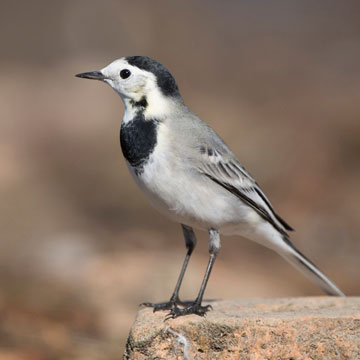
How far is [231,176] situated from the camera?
19.9 ft

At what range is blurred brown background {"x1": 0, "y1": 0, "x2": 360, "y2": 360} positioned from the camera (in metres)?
10.2

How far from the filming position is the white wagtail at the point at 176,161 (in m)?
5.59

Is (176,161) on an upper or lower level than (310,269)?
lower

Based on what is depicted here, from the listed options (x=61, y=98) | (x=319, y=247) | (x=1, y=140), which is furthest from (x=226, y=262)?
(x=61, y=98)

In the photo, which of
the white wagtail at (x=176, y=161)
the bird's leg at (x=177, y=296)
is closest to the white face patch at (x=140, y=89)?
the white wagtail at (x=176, y=161)

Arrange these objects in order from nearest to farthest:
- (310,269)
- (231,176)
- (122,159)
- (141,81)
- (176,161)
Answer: (176,161) < (141,81) < (231,176) < (310,269) < (122,159)

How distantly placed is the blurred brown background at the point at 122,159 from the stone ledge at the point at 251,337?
2.69m

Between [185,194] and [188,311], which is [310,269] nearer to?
[188,311]

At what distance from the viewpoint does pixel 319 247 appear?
13.2m

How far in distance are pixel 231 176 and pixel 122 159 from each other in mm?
11514

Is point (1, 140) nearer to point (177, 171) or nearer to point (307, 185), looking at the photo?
point (307, 185)

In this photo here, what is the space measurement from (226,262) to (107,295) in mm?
2906

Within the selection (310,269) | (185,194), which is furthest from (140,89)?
(310,269)

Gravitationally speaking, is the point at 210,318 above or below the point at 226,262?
below
